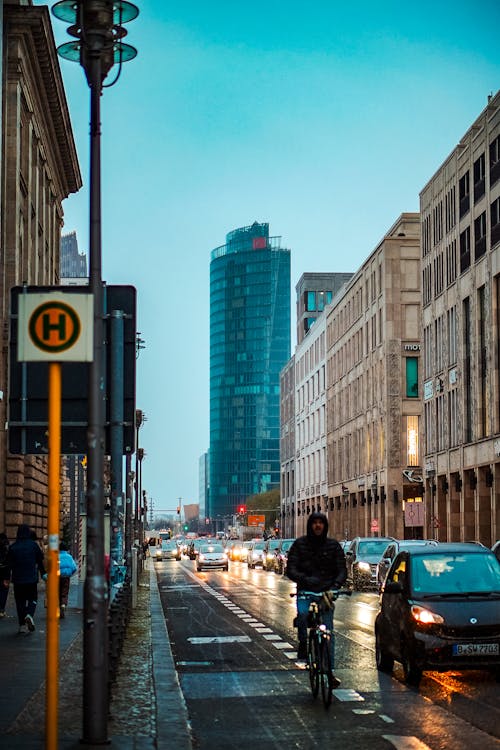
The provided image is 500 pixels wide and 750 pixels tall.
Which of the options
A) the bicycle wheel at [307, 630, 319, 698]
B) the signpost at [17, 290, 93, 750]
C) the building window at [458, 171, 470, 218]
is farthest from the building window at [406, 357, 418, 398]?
the signpost at [17, 290, 93, 750]

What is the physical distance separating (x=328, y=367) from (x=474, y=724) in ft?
348

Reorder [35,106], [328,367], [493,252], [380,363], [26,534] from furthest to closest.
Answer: [328,367], [380,363], [493,252], [35,106], [26,534]

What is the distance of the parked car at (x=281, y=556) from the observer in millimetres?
61138

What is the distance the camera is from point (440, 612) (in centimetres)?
1438

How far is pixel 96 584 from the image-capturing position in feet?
31.8

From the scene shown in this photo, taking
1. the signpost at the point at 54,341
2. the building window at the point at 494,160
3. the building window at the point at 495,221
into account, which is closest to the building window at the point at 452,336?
the building window at the point at 495,221

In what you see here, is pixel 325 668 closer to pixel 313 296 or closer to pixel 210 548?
pixel 210 548

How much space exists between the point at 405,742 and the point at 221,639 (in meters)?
11.6

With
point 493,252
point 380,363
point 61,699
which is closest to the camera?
point 61,699

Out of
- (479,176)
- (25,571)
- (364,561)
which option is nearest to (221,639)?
(25,571)

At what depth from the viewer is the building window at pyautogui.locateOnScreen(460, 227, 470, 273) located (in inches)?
2677

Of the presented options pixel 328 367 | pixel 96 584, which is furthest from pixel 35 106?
pixel 328 367

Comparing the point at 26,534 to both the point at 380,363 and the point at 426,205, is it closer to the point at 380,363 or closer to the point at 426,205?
the point at 426,205

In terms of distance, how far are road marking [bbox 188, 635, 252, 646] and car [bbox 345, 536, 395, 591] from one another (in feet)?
65.0
